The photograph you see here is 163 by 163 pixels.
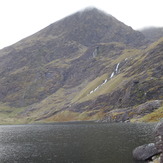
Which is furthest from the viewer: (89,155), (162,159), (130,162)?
(89,155)

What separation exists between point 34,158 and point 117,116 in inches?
5692

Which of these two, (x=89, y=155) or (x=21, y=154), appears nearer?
(x=89, y=155)

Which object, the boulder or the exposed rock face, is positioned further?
the boulder

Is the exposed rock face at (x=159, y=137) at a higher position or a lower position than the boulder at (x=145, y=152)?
higher

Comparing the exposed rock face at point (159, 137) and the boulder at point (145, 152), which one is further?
the boulder at point (145, 152)

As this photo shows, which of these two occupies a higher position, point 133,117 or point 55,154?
point 55,154

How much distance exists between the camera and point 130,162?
48.6 meters

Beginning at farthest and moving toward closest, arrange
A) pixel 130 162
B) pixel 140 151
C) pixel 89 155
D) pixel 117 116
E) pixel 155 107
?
pixel 117 116
pixel 155 107
pixel 89 155
pixel 140 151
pixel 130 162

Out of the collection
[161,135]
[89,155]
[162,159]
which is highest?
[161,135]

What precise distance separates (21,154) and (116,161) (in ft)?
97.8

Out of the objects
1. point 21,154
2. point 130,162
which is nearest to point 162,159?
point 130,162

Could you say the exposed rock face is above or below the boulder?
above

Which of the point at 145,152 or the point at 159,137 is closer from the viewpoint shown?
the point at 159,137

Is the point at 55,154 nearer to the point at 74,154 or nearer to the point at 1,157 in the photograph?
the point at 74,154
